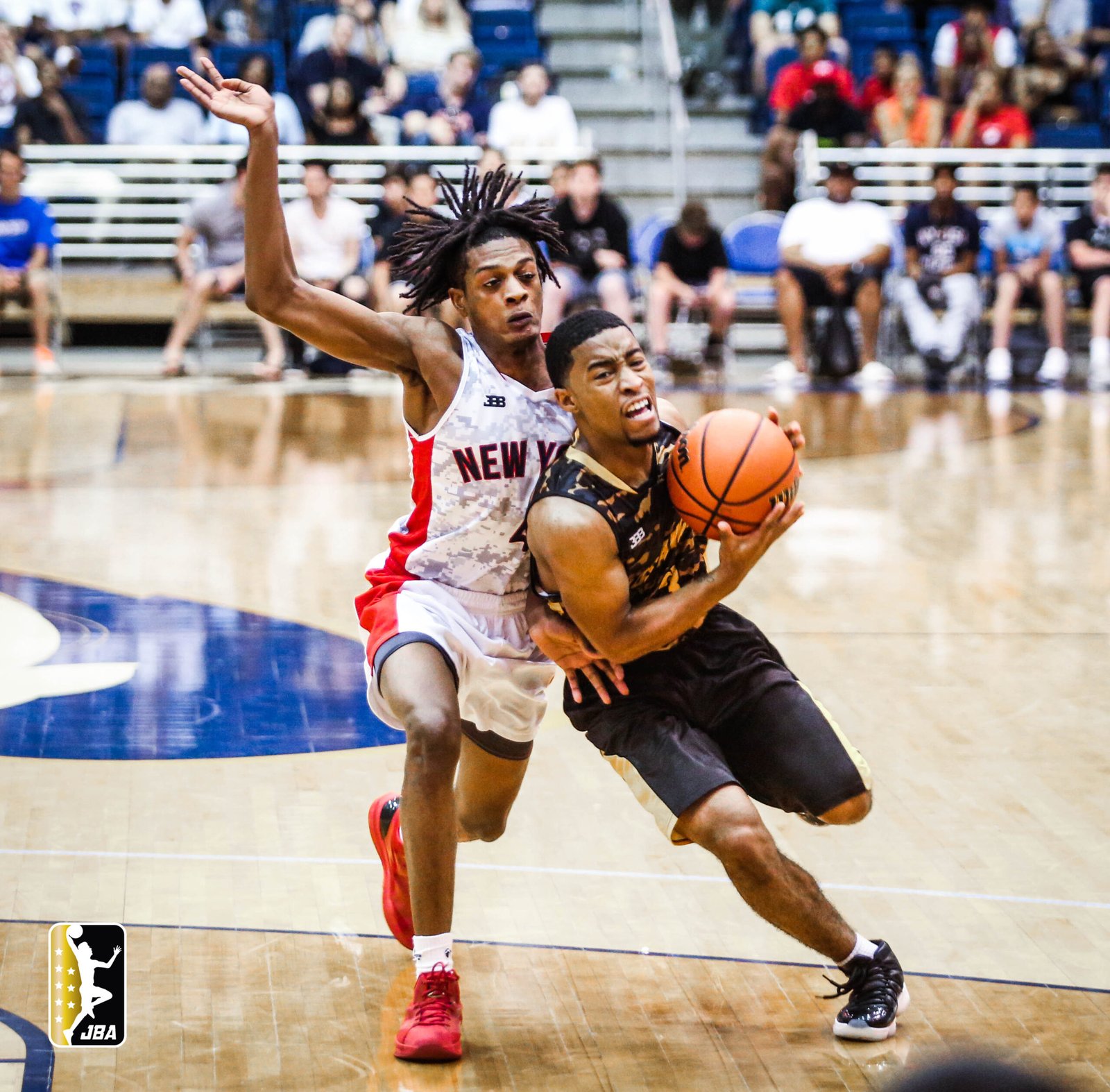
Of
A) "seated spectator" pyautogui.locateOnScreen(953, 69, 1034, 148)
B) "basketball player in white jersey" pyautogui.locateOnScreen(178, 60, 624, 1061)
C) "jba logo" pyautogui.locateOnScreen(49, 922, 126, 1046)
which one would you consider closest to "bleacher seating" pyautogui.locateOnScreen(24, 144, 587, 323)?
"seated spectator" pyautogui.locateOnScreen(953, 69, 1034, 148)

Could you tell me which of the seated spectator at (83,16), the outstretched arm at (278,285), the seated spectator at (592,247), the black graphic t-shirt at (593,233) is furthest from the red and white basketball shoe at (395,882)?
the seated spectator at (83,16)

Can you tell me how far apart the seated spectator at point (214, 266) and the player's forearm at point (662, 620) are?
10.6 meters

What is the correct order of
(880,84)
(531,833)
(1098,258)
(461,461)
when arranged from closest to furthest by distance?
(461,461) → (531,833) → (1098,258) → (880,84)

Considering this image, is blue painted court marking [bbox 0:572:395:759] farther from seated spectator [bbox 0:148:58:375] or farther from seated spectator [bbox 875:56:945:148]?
seated spectator [bbox 875:56:945:148]

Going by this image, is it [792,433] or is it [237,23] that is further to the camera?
[237,23]

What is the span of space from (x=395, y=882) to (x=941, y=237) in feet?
35.4

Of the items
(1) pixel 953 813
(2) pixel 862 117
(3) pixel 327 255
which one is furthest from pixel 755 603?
(2) pixel 862 117

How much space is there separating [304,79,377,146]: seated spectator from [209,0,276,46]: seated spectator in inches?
78.6

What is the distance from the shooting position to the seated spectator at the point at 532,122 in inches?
585

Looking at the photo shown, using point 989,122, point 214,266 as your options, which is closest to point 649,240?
A: point 989,122

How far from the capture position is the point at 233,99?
3.56 metres

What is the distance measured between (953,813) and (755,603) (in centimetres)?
229

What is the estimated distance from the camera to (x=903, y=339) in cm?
1455

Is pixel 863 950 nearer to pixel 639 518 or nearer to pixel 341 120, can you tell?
pixel 639 518
